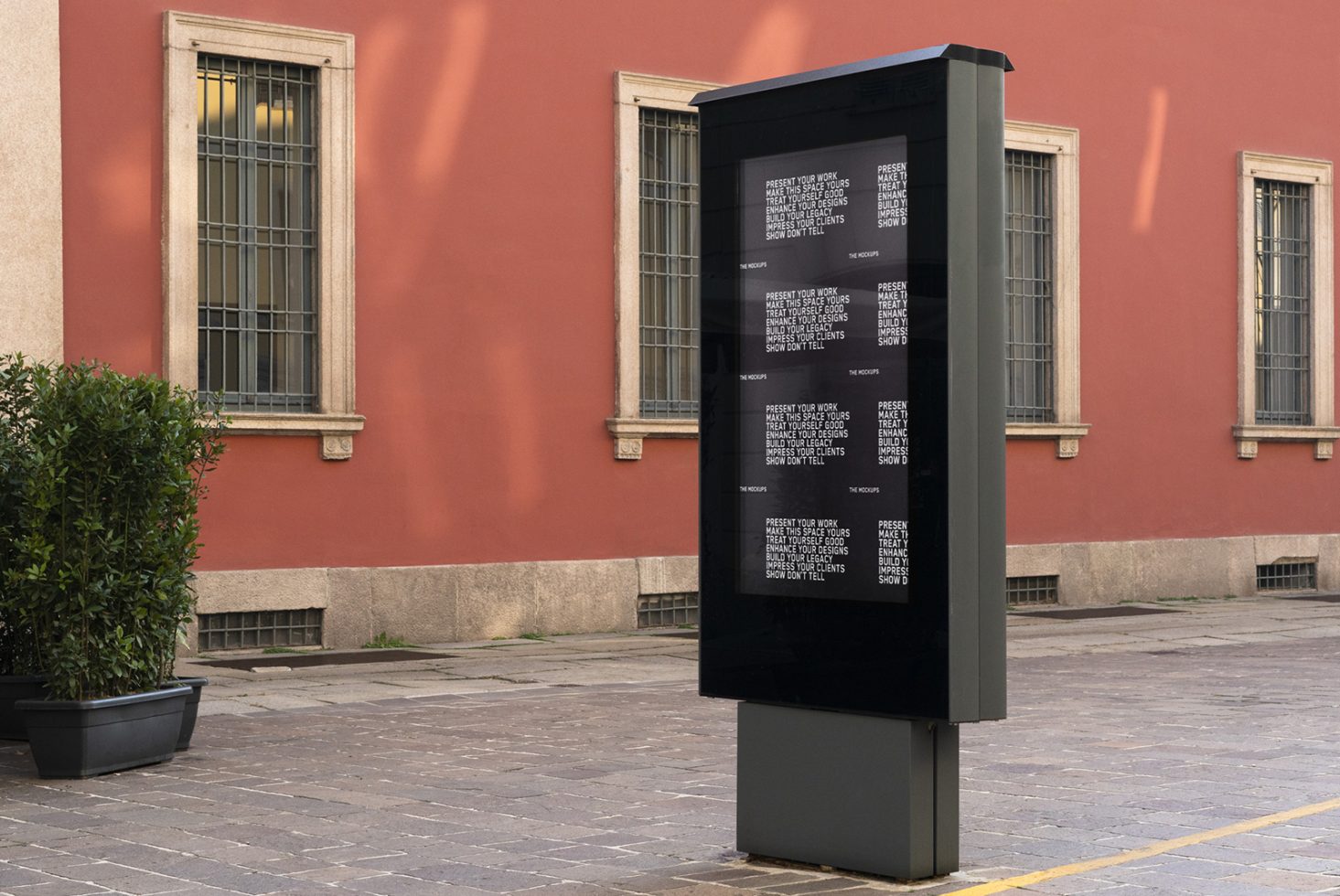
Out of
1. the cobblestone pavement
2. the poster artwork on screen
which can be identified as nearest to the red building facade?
the cobblestone pavement

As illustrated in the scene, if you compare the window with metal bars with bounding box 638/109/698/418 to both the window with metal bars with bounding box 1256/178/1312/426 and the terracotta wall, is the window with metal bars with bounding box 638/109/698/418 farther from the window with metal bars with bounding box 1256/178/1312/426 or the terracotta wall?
the window with metal bars with bounding box 1256/178/1312/426

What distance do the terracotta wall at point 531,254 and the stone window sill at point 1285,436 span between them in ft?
2.41

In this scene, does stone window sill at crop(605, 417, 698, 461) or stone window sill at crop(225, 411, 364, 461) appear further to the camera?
stone window sill at crop(605, 417, 698, 461)

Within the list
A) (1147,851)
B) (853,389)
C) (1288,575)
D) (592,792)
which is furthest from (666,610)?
(853,389)

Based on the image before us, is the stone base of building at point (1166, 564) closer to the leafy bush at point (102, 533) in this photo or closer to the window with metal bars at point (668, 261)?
the window with metal bars at point (668, 261)

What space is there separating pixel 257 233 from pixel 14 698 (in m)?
5.58

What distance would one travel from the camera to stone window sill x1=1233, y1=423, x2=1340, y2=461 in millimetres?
20516

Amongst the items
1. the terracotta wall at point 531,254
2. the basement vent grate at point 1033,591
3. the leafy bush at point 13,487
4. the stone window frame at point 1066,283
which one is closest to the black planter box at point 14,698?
the leafy bush at point 13,487

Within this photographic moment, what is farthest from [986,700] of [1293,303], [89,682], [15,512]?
[1293,303]

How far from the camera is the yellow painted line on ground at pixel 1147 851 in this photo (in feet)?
19.2

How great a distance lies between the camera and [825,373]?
20.1 feet

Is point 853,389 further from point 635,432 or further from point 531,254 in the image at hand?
point 635,432

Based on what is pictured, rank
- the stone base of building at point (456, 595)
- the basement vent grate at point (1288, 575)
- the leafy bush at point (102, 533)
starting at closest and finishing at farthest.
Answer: the leafy bush at point (102, 533)
the stone base of building at point (456, 595)
the basement vent grate at point (1288, 575)

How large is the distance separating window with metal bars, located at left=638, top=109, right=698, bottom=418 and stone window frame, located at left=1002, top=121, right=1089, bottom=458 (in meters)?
4.34
